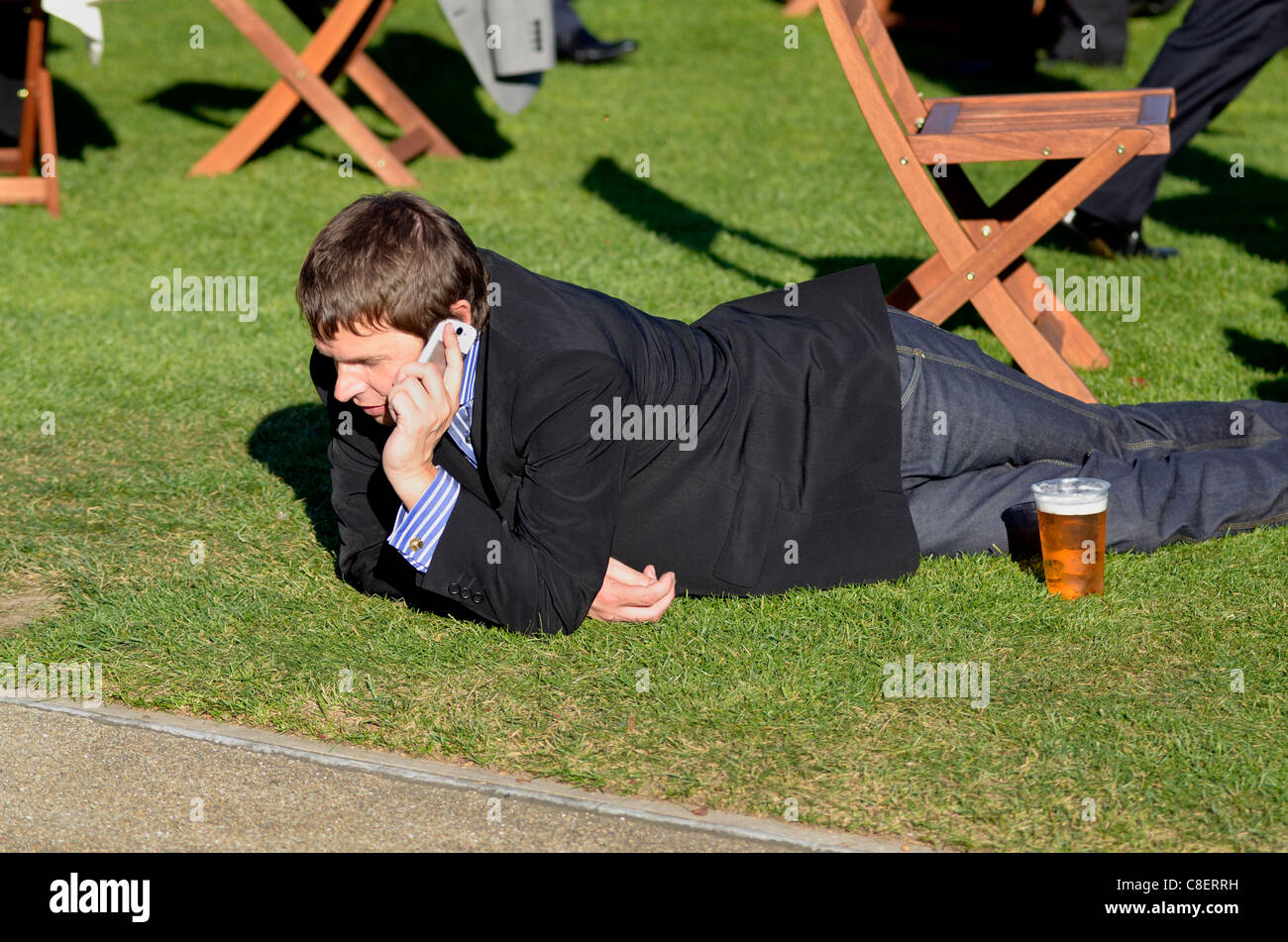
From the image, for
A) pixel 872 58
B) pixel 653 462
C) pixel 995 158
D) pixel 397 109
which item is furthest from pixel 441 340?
pixel 397 109

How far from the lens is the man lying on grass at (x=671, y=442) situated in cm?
286

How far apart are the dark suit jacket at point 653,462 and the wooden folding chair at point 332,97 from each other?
4.42 metres

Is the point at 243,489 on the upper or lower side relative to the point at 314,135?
lower

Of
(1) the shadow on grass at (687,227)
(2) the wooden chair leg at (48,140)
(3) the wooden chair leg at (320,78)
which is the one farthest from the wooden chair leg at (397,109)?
(2) the wooden chair leg at (48,140)

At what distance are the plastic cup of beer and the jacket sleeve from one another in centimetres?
111

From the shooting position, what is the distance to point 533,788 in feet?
9.14

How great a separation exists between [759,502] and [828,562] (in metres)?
0.26

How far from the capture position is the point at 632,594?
3180 mm

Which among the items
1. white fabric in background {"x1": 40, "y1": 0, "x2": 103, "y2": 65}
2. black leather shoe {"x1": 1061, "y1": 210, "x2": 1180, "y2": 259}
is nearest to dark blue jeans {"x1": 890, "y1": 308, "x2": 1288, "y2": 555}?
black leather shoe {"x1": 1061, "y1": 210, "x2": 1180, "y2": 259}

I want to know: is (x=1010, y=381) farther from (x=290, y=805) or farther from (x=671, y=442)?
(x=290, y=805)

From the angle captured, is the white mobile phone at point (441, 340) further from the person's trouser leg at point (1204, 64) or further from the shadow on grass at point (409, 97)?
the shadow on grass at point (409, 97)

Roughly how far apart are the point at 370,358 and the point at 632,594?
0.81 metres
